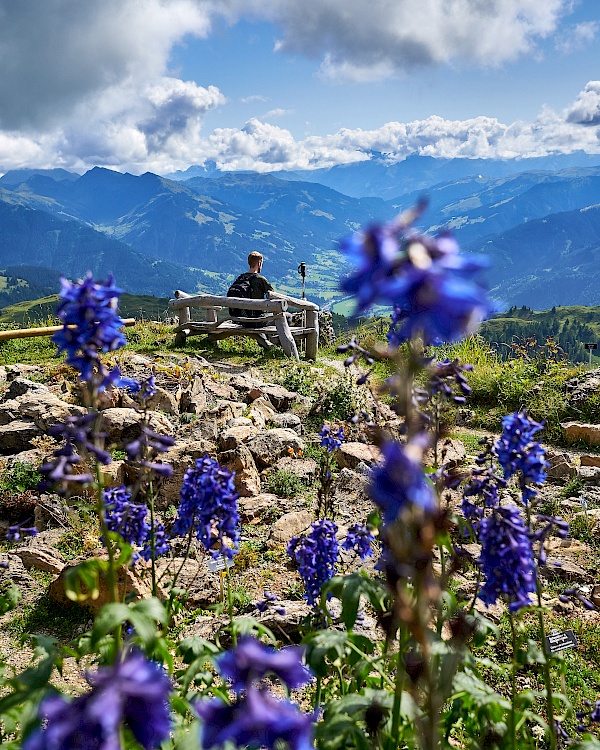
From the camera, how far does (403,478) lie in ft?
3.58

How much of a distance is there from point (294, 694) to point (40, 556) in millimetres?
2728

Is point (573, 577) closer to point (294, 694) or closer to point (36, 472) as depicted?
point (294, 694)

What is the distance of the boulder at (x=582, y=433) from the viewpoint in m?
9.33

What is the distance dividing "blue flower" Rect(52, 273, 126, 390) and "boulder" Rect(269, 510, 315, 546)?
406 cm

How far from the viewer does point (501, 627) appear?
15.1 feet

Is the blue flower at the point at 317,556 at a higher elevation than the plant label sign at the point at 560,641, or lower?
higher

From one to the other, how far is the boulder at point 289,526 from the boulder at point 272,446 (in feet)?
4.10

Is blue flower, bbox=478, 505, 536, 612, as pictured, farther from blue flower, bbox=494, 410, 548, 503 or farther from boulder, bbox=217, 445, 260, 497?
boulder, bbox=217, 445, 260, 497

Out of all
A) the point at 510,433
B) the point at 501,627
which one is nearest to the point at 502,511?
the point at 510,433

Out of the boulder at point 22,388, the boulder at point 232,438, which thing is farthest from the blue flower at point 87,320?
the boulder at point 22,388

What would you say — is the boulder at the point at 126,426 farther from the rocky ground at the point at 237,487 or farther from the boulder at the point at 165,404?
the boulder at the point at 165,404

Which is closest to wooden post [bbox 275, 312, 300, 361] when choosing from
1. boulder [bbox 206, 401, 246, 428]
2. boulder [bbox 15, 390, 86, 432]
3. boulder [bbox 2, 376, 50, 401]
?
boulder [bbox 206, 401, 246, 428]

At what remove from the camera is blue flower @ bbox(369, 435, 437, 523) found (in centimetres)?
106

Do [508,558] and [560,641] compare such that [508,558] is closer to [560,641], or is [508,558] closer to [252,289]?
[560,641]
